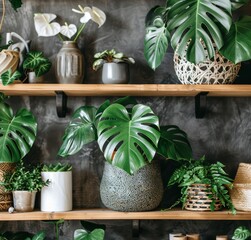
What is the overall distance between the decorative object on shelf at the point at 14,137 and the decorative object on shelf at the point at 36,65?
16cm

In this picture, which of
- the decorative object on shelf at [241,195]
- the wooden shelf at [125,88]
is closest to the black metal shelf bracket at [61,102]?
the wooden shelf at [125,88]

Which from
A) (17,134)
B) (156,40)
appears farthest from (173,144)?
(17,134)

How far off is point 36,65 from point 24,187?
21.1 inches

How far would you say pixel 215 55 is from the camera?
6.48 ft

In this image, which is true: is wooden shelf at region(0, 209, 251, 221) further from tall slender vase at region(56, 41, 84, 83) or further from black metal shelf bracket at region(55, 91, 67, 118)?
tall slender vase at region(56, 41, 84, 83)

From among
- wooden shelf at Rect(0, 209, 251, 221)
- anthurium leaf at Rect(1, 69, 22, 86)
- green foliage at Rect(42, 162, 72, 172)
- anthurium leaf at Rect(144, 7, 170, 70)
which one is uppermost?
anthurium leaf at Rect(144, 7, 170, 70)

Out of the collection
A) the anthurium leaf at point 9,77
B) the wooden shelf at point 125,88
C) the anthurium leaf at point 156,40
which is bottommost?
the wooden shelf at point 125,88

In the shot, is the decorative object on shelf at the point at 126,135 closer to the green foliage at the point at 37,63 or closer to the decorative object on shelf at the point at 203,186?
the decorative object on shelf at the point at 203,186

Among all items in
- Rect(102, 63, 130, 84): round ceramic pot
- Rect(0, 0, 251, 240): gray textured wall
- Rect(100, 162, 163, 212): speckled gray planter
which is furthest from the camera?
Rect(0, 0, 251, 240): gray textured wall

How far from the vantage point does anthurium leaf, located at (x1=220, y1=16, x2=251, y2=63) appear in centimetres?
184

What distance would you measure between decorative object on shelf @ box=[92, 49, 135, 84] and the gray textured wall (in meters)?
0.19

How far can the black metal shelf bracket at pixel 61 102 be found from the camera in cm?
209

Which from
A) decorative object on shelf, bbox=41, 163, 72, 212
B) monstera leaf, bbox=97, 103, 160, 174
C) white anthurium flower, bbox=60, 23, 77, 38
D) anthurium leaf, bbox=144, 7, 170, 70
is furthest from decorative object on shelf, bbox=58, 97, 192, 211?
white anthurium flower, bbox=60, 23, 77, 38

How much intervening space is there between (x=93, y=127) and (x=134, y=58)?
0.46 metres
